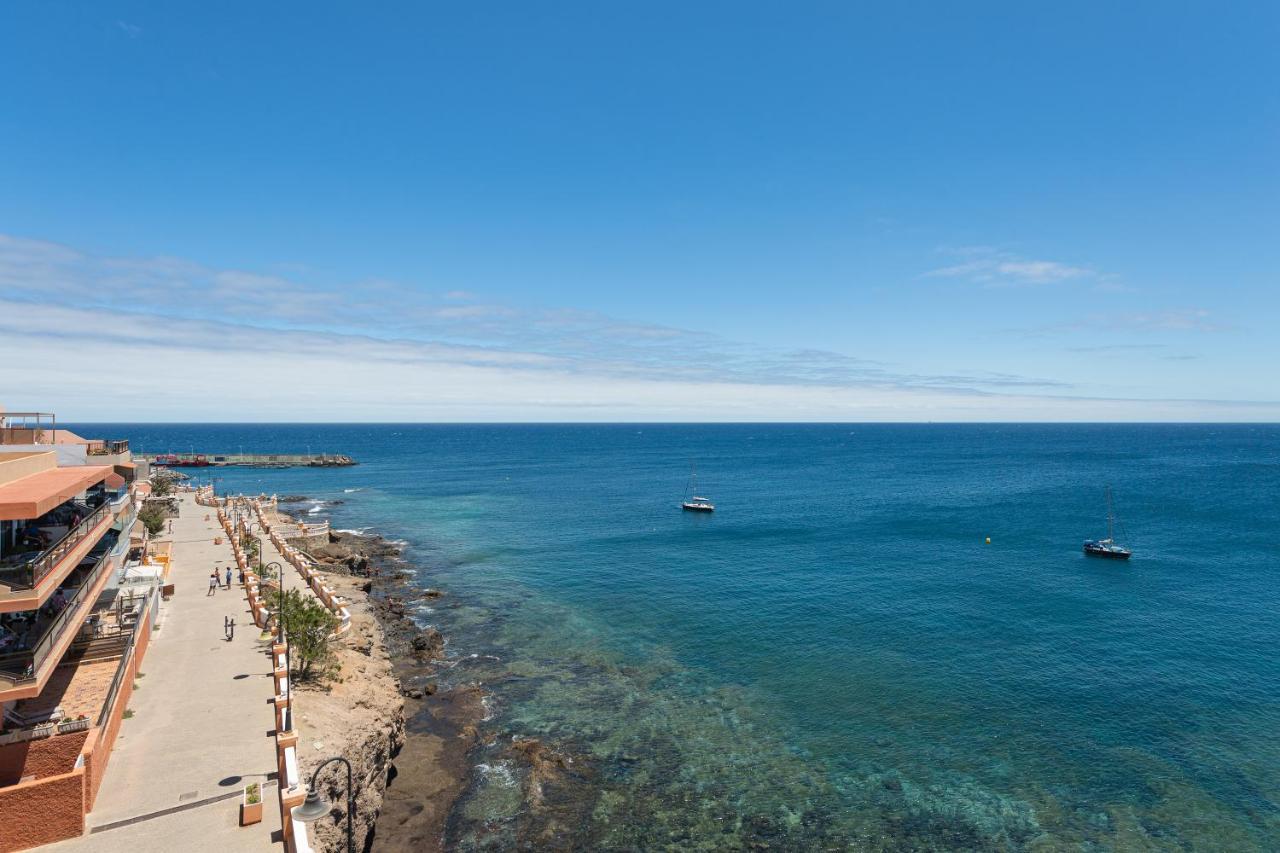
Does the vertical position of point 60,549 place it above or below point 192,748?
above

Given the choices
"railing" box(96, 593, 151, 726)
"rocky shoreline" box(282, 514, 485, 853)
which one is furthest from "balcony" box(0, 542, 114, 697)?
"rocky shoreline" box(282, 514, 485, 853)

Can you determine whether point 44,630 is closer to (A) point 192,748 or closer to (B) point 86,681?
(B) point 86,681

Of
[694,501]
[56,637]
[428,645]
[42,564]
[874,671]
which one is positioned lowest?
[874,671]

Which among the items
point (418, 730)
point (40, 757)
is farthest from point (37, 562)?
point (418, 730)

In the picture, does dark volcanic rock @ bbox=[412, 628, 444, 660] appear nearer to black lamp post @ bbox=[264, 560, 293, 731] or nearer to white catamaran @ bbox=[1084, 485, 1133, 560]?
black lamp post @ bbox=[264, 560, 293, 731]

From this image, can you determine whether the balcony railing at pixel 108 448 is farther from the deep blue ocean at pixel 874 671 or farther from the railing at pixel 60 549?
the deep blue ocean at pixel 874 671

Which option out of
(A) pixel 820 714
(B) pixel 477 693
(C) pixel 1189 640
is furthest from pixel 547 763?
(C) pixel 1189 640

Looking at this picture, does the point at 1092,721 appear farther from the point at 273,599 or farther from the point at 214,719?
the point at 273,599
